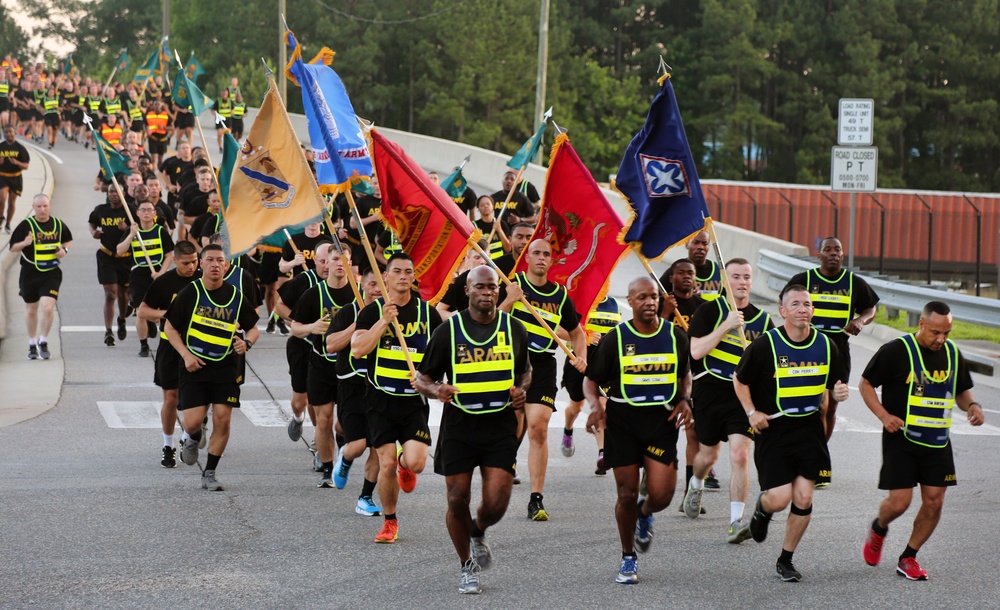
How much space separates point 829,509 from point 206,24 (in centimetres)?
7265

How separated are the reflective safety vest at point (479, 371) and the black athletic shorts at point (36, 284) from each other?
10.3 m

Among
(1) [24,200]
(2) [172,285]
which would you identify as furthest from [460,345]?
(1) [24,200]

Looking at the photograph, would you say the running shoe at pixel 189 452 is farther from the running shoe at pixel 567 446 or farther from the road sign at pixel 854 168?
the road sign at pixel 854 168

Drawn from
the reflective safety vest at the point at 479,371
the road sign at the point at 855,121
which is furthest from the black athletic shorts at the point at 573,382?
the road sign at the point at 855,121

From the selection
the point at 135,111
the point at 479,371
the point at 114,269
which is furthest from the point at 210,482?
the point at 135,111

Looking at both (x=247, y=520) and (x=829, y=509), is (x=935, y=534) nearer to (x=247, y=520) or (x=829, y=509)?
(x=829, y=509)

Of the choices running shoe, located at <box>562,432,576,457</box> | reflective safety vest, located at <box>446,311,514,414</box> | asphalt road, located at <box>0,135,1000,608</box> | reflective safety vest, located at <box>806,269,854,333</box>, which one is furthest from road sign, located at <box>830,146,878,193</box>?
reflective safety vest, located at <box>446,311,514,414</box>

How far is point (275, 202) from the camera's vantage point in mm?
11344

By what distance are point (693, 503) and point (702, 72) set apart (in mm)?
54310

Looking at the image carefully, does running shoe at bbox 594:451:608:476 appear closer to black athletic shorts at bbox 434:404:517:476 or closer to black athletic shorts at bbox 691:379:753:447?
black athletic shorts at bbox 691:379:753:447

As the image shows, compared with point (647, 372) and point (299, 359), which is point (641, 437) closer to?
point (647, 372)

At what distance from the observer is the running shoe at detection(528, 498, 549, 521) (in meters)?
10.4

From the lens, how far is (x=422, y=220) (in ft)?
35.9

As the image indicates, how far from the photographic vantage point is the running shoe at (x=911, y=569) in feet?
28.6
